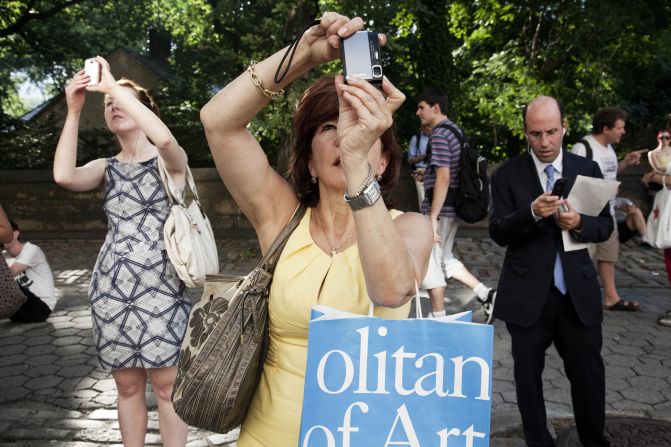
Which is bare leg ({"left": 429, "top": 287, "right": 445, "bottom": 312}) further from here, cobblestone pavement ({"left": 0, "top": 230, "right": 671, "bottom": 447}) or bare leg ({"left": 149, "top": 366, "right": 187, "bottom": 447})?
bare leg ({"left": 149, "top": 366, "right": 187, "bottom": 447})

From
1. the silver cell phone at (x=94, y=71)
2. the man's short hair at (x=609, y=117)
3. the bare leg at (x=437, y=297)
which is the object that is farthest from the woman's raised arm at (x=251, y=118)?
the man's short hair at (x=609, y=117)

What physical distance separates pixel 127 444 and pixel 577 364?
251 centimetres

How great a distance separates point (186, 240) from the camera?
10.5 ft

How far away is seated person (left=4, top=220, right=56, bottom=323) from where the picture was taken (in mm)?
6625

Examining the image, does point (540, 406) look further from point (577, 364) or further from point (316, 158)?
point (316, 158)

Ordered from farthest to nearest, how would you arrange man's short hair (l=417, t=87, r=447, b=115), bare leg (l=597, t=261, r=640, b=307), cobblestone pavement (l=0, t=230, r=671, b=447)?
1. bare leg (l=597, t=261, r=640, b=307)
2. man's short hair (l=417, t=87, r=447, b=115)
3. cobblestone pavement (l=0, t=230, r=671, b=447)

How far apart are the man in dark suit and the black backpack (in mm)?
Result: 2475

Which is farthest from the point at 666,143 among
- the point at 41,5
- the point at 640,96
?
the point at 41,5

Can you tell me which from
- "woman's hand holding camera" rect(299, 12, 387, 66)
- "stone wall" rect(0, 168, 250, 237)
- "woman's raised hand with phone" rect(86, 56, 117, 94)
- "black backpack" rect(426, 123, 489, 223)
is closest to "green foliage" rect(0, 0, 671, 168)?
"stone wall" rect(0, 168, 250, 237)

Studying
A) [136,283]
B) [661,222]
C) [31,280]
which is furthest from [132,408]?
[661,222]

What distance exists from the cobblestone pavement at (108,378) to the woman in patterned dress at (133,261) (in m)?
0.77

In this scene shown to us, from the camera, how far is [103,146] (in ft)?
44.4

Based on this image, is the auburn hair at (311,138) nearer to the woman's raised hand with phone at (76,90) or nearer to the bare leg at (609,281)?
the woman's raised hand with phone at (76,90)

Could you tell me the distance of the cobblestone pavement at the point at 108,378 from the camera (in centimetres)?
408
